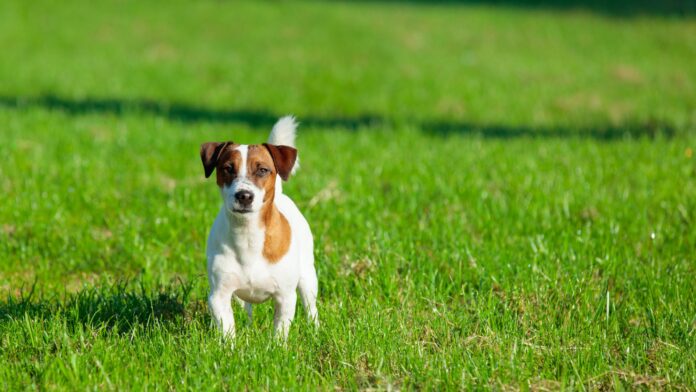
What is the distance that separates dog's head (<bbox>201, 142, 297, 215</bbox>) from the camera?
4.30m

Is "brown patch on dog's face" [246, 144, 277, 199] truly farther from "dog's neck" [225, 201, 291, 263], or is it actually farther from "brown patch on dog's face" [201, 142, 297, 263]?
"dog's neck" [225, 201, 291, 263]

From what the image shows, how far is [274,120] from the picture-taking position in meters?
13.1

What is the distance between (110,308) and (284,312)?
1.24m

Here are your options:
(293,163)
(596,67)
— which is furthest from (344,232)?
(596,67)

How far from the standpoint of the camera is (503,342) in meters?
4.64

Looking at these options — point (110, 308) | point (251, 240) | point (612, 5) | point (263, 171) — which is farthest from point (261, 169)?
point (612, 5)

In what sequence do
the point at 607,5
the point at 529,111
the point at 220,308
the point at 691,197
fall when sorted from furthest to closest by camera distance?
the point at 607,5
the point at 529,111
the point at 691,197
the point at 220,308

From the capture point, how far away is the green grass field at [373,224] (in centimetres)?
446

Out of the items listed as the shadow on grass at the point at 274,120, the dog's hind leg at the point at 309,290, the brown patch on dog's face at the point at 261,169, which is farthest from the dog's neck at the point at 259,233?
the shadow on grass at the point at 274,120

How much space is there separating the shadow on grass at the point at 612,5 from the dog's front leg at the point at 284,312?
83.9 ft

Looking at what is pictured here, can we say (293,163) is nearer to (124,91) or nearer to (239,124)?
(239,124)

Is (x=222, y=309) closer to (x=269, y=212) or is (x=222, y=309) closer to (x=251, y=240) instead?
(x=251, y=240)

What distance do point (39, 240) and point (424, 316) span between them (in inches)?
129

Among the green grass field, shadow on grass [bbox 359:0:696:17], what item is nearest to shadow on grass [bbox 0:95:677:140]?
the green grass field
